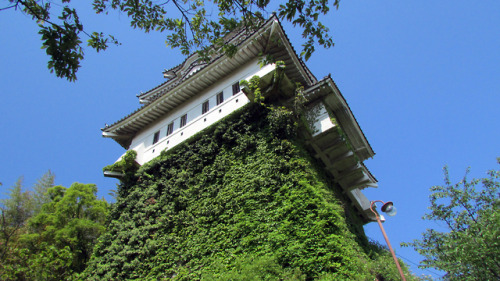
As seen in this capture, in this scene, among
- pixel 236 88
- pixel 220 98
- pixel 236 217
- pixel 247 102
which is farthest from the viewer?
pixel 220 98

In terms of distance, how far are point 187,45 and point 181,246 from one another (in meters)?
7.29

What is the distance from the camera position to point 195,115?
51.5 feet

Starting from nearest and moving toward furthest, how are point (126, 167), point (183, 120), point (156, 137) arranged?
point (126, 167), point (183, 120), point (156, 137)

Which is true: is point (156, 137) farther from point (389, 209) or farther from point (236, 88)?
point (389, 209)

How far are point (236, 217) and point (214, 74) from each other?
28.4 ft

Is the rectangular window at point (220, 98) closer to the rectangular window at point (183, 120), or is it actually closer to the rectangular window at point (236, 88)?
Result: the rectangular window at point (236, 88)

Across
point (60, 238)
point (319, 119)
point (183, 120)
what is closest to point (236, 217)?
point (319, 119)

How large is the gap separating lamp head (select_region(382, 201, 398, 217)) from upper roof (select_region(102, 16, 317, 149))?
24.2 ft

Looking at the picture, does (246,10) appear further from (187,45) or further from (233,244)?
(233,244)

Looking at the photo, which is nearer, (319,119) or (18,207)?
(319,119)

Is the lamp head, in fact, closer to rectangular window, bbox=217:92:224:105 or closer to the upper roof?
the upper roof

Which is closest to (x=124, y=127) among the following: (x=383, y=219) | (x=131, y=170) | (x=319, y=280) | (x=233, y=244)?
(x=131, y=170)

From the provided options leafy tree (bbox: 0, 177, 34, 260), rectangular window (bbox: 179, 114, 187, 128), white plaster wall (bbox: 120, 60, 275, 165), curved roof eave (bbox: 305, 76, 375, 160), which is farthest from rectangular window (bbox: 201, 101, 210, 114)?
leafy tree (bbox: 0, 177, 34, 260)

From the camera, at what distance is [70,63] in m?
4.88
